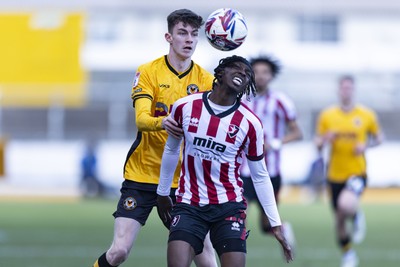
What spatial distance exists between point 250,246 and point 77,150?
18066 millimetres

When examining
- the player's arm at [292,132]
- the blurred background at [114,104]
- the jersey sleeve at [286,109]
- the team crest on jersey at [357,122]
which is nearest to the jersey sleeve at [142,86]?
the jersey sleeve at [286,109]

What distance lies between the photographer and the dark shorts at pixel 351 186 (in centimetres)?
1477

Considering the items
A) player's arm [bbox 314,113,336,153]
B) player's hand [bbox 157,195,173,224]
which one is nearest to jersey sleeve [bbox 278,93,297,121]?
player's arm [bbox 314,113,336,153]

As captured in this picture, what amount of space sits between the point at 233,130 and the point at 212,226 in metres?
0.78

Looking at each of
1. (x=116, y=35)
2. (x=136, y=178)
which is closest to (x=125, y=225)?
(x=136, y=178)

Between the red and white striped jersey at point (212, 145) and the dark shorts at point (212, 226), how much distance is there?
7 cm

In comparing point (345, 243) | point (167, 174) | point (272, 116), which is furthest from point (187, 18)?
point (345, 243)

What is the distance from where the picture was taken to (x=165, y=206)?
8.51 metres

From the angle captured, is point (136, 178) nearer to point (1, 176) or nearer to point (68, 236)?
point (68, 236)

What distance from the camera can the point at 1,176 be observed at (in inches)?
1182

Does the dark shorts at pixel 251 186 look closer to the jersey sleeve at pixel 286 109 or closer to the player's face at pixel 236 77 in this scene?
the jersey sleeve at pixel 286 109

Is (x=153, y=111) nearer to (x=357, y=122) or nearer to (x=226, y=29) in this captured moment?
(x=226, y=29)

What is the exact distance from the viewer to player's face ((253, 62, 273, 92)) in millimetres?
12633

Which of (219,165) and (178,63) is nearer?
(219,165)
